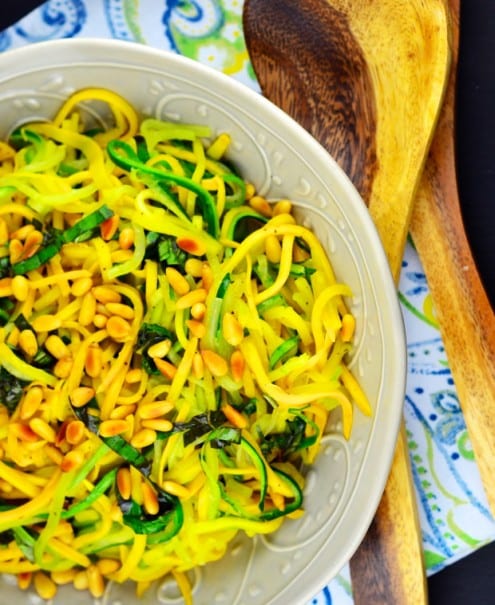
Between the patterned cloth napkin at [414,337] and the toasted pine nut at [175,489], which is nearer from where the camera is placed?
the toasted pine nut at [175,489]

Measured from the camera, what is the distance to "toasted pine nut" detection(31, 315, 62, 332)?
1.61 m

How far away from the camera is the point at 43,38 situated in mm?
1965

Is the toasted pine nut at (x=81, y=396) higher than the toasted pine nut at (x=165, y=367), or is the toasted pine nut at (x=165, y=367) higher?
the toasted pine nut at (x=81, y=396)

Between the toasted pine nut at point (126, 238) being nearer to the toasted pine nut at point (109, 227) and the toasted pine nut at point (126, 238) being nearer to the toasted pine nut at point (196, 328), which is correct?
the toasted pine nut at point (109, 227)

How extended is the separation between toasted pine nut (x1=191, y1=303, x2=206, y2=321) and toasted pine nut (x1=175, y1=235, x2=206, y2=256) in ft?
0.36

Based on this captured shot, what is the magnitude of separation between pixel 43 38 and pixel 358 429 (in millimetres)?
1233

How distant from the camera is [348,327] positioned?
169 cm

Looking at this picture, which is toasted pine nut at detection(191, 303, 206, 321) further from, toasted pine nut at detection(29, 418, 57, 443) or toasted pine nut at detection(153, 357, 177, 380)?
toasted pine nut at detection(29, 418, 57, 443)

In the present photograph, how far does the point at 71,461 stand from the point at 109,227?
49 cm

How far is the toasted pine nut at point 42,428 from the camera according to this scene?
5.27 feet

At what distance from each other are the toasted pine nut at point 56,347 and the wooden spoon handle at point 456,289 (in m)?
0.90

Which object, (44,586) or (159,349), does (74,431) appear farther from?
(44,586)

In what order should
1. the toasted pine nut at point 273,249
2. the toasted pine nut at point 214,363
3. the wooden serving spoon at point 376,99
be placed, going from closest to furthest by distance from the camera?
the toasted pine nut at point 214,363
the toasted pine nut at point 273,249
the wooden serving spoon at point 376,99

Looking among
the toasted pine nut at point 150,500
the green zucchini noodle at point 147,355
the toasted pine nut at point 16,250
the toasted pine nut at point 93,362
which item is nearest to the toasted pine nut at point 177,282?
the green zucchini noodle at point 147,355
